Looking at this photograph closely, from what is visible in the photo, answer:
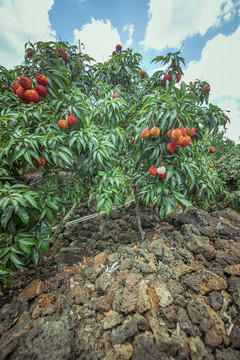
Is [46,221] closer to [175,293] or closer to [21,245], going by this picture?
[21,245]

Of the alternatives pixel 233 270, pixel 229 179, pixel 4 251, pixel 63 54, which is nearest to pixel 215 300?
pixel 233 270

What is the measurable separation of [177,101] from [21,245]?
149cm

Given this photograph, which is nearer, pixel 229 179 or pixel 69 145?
pixel 69 145

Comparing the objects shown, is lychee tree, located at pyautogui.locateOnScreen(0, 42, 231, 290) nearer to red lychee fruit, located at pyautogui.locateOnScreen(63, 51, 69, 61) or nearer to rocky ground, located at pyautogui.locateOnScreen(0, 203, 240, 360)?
red lychee fruit, located at pyautogui.locateOnScreen(63, 51, 69, 61)

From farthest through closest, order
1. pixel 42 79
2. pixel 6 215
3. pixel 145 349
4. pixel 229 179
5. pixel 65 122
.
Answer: pixel 229 179 < pixel 65 122 < pixel 42 79 < pixel 6 215 < pixel 145 349

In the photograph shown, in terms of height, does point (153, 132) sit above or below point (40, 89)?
below

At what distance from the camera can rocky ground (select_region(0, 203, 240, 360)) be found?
0.72m

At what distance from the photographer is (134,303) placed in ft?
2.99

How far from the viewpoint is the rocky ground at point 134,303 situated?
72 cm

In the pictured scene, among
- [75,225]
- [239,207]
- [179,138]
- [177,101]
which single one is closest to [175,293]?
[179,138]

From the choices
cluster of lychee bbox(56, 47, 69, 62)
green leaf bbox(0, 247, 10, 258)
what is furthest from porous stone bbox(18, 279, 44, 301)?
cluster of lychee bbox(56, 47, 69, 62)

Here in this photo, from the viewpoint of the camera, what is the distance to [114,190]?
3.70 feet

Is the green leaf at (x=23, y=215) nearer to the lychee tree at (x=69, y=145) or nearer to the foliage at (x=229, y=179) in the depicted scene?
the lychee tree at (x=69, y=145)

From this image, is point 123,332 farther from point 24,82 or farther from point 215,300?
point 24,82
